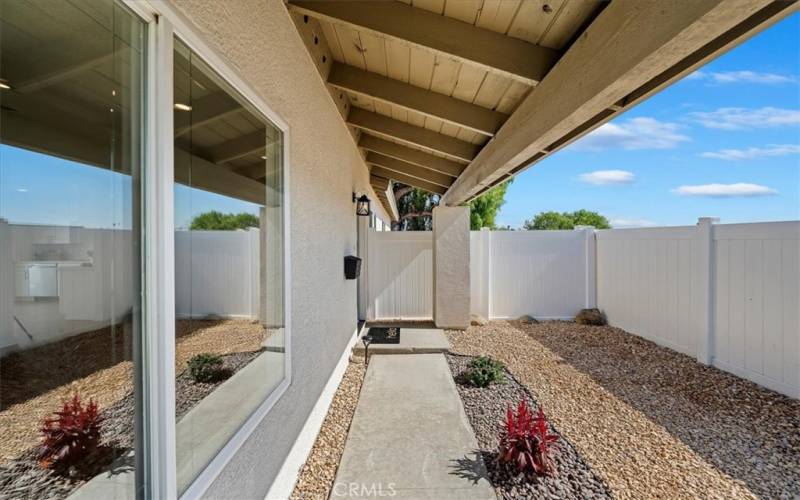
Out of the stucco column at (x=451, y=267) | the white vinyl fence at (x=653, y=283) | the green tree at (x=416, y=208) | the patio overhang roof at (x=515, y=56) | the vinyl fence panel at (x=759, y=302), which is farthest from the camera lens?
the green tree at (x=416, y=208)

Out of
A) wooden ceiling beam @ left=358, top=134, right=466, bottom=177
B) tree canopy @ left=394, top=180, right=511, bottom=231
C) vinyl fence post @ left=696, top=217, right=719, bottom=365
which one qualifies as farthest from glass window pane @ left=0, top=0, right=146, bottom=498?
tree canopy @ left=394, top=180, right=511, bottom=231

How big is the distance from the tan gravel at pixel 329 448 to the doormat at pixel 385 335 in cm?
149

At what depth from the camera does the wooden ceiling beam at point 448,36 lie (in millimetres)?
2592

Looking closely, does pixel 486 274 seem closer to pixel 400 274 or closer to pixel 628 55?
pixel 400 274

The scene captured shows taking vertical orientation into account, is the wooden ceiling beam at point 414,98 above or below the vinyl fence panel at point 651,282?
above

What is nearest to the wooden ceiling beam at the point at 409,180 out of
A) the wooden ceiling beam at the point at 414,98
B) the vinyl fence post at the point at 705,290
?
the wooden ceiling beam at the point at 414,98

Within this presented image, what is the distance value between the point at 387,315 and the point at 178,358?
7.56 m

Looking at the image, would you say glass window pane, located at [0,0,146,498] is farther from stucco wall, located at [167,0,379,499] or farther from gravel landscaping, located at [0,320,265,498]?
stucco wall, located at [167,0,379,499]

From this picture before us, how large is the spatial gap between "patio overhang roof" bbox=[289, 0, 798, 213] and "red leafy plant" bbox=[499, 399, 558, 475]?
2.14 metres

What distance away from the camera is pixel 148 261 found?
1.29 meters

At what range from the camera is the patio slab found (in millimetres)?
6258

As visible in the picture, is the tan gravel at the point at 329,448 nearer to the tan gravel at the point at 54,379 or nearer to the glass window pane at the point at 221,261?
the glass window pane at the point at 221,261

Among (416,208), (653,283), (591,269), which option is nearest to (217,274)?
(653,283)

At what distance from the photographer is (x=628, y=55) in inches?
65.2
